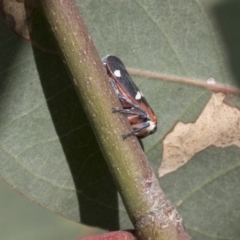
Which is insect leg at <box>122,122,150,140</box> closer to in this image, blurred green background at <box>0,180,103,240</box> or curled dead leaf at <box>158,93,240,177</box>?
curled dead leaf at <box>158,93,240,177</box>

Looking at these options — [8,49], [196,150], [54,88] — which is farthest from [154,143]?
[8,49]

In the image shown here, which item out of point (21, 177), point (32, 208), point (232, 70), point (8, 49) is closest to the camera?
point (8, 49)

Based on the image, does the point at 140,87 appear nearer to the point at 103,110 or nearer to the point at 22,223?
the point at 103,110

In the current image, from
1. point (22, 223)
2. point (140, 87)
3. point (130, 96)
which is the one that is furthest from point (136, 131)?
point (22, 223)

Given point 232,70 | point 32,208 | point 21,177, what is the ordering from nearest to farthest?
point 21,177
point 232,70
point 32,208

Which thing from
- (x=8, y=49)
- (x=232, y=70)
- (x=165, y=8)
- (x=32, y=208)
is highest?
(x=8, y=49)

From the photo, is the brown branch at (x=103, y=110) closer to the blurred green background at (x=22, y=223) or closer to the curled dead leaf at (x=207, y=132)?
the curled dead leaf at (x=207, y=132)

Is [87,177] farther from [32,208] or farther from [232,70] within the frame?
[32,208]

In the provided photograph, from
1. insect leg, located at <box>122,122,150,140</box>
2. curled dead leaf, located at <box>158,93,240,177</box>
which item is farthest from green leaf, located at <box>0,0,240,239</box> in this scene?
insect leg, located at <box>122,122,150,140</box>
